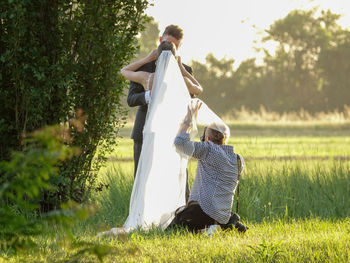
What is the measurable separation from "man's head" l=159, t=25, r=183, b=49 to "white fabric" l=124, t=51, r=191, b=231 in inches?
11.7

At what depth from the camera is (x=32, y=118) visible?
5.78 metres

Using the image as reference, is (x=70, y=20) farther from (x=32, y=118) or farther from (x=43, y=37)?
(x=32, y=118)

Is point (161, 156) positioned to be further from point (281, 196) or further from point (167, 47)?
point (281, 196)

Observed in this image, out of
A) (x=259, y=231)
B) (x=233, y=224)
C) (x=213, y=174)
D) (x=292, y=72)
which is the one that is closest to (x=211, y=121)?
(x=213, y=174)

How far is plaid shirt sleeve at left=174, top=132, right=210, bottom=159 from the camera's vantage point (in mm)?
5055

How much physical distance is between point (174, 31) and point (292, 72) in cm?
5019

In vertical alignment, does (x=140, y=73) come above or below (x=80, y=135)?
above

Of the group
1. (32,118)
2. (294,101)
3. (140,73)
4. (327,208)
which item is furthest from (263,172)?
(294,101)

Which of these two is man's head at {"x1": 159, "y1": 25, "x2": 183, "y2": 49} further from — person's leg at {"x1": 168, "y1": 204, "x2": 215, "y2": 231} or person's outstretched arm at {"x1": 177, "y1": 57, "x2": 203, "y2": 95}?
person's leg at {"x1": 168, "y1": 204, "x2": 215, "y2": 231}

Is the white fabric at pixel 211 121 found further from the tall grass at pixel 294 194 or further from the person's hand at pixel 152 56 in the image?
the tall grass at pixel 294 194

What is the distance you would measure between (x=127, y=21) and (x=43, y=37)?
0.87 meters

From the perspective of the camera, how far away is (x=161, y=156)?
5.34 metres

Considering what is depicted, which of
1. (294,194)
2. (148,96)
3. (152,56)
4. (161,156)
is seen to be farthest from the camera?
(294,194)

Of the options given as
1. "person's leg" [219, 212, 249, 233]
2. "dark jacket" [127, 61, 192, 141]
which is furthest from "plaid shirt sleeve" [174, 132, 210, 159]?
"dark jacket" [127, 61, 192, 141]
